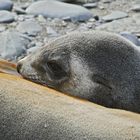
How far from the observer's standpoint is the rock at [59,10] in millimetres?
6086

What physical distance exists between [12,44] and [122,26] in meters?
1.26

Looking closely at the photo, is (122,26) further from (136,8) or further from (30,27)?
(30,27)

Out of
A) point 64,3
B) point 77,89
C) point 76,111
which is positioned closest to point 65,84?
point 77,89

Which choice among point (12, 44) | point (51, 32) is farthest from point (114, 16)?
point (12, 44)

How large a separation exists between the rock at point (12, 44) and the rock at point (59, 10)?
72 cm

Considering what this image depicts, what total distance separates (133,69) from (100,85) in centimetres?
16

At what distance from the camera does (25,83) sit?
2443 mm

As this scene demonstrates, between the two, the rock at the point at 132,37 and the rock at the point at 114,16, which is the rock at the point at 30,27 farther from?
the rock at the point at 132,37

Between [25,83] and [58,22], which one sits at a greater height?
[25,83]

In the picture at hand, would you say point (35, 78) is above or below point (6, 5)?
above

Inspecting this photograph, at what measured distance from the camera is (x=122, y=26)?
593 cm

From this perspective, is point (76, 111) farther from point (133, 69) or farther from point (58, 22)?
point (58, 22)

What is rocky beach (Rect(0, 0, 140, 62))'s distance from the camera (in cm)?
547

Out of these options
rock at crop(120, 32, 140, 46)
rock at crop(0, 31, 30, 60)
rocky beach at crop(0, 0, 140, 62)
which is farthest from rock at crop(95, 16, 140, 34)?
rock at crop(0, 31, 30, 60)
